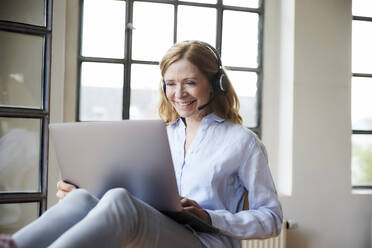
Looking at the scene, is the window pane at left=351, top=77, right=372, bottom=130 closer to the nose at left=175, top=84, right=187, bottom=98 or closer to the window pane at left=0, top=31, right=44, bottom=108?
the nose at left=175, top=84, right=187, bottom=98

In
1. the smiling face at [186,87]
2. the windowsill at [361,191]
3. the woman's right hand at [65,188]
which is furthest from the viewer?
the windowsill at [361,191]

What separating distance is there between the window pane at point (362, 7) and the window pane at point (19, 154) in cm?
235

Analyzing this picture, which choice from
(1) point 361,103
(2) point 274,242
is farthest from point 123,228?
(1) point 361,103

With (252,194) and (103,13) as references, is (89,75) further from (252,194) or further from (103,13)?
(252,194)

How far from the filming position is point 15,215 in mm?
2500

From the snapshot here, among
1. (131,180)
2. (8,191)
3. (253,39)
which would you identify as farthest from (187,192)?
(253,39)

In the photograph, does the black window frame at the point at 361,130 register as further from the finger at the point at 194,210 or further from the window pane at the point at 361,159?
the finger at the point at 194,210

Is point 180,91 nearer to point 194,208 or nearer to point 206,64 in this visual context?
point 206,64

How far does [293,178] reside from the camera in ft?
9.98

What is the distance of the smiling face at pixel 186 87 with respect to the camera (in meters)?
1.76

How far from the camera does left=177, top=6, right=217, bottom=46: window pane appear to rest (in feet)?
10.2

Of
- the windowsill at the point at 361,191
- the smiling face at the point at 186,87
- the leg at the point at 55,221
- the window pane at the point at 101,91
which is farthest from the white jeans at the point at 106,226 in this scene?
the windowsill at the point at 361,191

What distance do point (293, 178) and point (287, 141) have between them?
0.25 meters

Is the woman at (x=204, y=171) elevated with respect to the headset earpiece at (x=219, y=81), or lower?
lower
